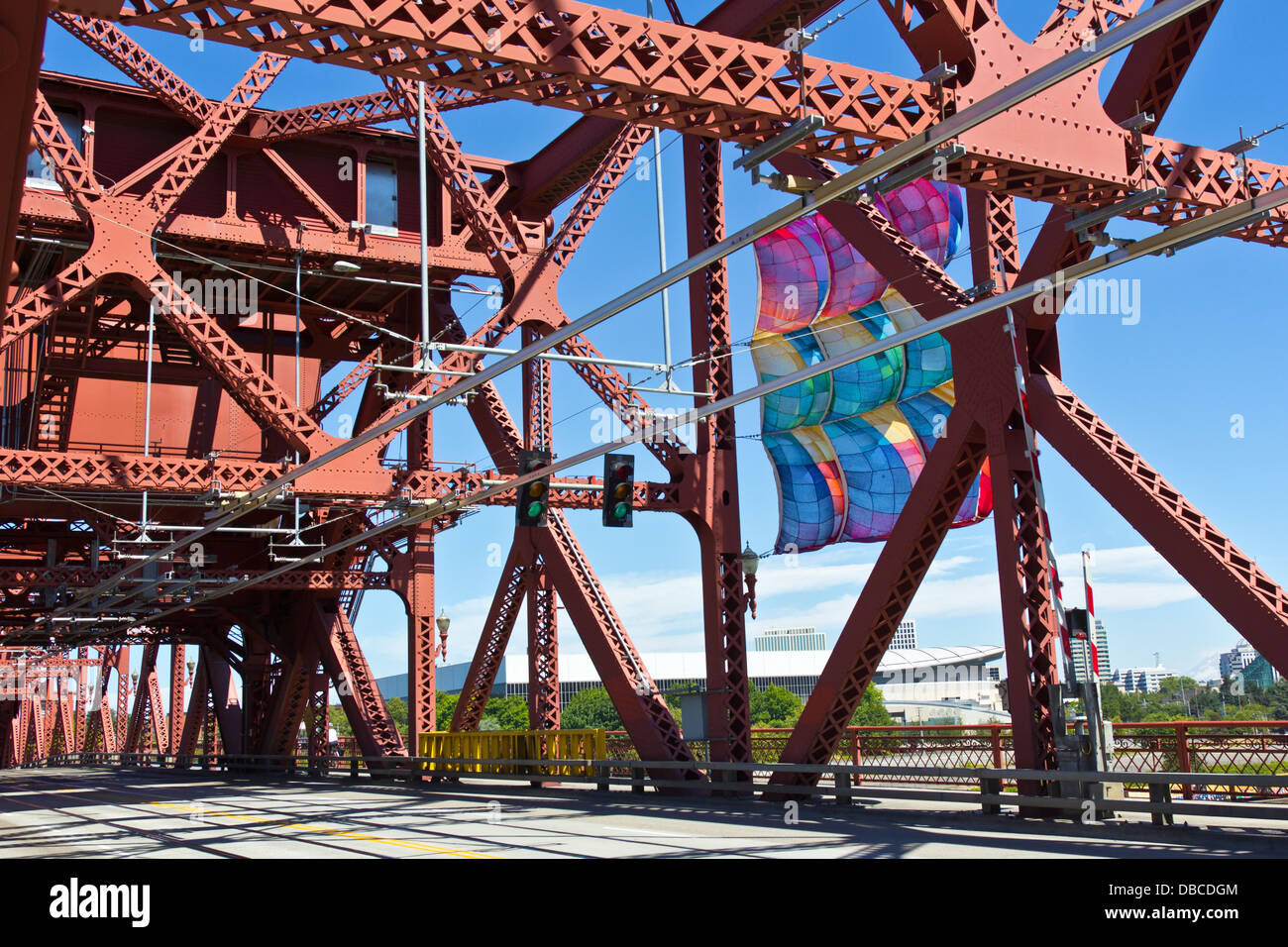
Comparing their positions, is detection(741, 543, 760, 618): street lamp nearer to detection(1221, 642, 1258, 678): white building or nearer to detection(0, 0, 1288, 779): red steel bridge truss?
detection(0, 0, 1288, 779): red steel bridge truss

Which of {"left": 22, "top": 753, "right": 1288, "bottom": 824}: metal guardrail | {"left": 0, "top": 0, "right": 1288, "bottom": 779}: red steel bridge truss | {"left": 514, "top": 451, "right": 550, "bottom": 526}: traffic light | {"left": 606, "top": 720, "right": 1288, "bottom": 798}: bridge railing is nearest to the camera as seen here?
{"left": 0, "top": 0, "right": 1288, "bottom": 779}: red steel bridge truss

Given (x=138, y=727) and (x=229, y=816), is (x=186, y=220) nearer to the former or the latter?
(x=229, y=816)

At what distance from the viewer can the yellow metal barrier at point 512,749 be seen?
28.1 m

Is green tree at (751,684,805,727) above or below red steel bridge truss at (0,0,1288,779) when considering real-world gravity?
below

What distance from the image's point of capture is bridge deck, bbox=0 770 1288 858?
45.8 ft

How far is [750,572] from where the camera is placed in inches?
965

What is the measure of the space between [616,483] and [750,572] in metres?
4.41

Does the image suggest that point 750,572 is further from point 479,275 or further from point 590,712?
point 590,712

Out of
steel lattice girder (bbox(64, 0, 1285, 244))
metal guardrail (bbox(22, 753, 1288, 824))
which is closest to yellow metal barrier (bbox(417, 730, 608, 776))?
metal guardrail (bbox(22, 753, 1288, 824))

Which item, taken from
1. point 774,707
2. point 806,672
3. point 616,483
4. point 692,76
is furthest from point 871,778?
point 806,672

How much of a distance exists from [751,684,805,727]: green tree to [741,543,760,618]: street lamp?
93268 mm

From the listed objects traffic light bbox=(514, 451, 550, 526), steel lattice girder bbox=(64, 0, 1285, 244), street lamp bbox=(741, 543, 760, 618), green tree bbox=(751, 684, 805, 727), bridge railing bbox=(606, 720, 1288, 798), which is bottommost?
green tree bbox=(751, 684, 805, 727)

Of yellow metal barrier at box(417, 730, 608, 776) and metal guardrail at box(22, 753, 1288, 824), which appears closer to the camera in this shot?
metal guardrail at box(22, 753, 1288, 824)

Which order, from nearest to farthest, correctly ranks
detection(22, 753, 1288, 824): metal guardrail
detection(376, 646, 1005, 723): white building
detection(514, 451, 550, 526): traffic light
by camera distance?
1. detection(22, 753, 1288, 824): metal guardrail
2. detection(514, 451, 550, 526): traffic light
3. detection(376, 646, 1005, 723): white building
